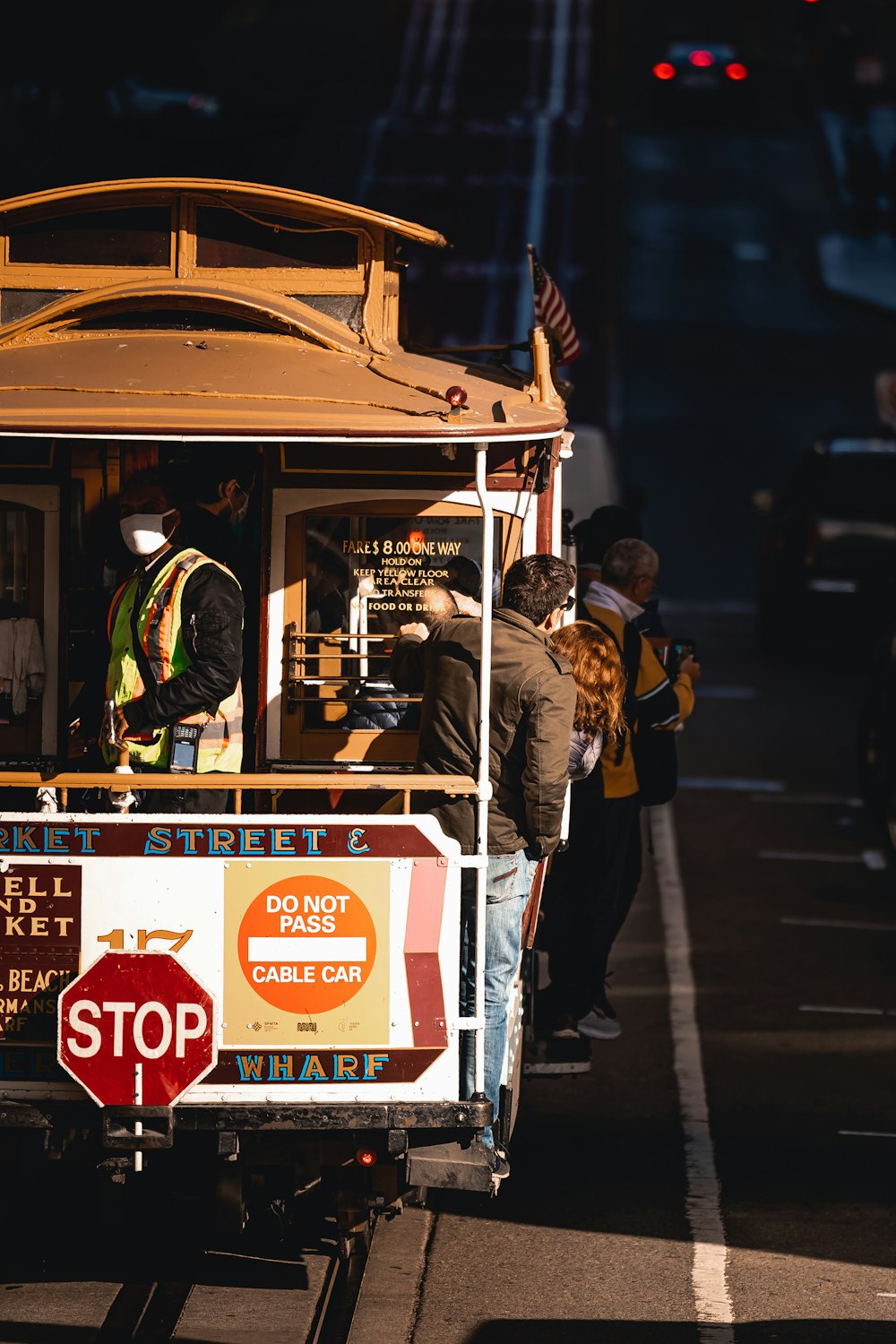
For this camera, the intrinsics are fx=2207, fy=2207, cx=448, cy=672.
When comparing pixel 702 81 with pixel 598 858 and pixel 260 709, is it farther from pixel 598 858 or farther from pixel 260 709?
pixel 260 709

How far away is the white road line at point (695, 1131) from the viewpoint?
7.10 meters

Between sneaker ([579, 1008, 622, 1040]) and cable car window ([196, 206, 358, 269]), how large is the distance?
3480 millimetres

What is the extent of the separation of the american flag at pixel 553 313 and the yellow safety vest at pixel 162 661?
8.17ft

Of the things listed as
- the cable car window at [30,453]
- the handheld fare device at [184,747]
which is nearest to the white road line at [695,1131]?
the handheld fare device at [184,747]

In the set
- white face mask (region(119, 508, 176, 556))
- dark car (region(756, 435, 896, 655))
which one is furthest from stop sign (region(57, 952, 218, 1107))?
dark car (region(756, 435, 896, 655))

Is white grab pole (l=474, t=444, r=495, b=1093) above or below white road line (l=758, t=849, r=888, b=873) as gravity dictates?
above

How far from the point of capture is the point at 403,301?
28.8ft

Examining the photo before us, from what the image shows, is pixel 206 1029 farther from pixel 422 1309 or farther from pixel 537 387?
pixel 537 387

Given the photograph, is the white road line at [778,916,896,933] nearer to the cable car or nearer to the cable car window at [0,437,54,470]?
the cable car

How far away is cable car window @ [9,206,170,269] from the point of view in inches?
319

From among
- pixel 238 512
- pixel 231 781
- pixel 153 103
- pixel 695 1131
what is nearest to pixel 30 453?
pixel 238 512

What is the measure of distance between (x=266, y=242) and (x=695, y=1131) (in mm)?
3939

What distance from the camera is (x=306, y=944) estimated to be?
6.75 meters

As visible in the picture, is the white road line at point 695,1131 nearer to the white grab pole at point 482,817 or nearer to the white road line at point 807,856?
the white road line at point 807,856
